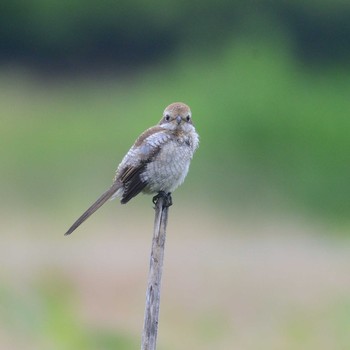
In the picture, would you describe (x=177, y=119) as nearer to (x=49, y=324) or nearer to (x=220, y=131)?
(x=49, y=324)

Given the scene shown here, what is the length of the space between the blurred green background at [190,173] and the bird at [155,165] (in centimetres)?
213

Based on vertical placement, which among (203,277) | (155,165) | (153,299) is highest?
(203,277)

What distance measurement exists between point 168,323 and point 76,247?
13.1ft

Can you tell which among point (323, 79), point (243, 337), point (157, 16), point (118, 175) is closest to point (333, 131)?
point (323, 79)

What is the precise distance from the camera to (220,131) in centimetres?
1816

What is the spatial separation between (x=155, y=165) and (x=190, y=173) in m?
9.61

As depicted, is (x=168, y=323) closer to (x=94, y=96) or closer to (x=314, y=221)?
(x=314, y=221)

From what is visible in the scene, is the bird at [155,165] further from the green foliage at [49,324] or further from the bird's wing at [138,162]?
the green foliage at [49,324]

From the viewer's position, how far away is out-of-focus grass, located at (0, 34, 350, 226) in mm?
16922

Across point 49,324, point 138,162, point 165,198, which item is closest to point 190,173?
point 49,324

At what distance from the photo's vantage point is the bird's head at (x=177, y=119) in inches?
284

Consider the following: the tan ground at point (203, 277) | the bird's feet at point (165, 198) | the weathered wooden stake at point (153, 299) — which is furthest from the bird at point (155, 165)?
the tan ground at point (203, 277)

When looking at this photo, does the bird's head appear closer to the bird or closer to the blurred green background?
the bird

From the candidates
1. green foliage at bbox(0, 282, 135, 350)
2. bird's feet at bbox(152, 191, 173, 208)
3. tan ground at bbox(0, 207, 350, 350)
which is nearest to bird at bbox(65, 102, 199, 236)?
bird's feet at bbox(152, 191, 173, 208)
